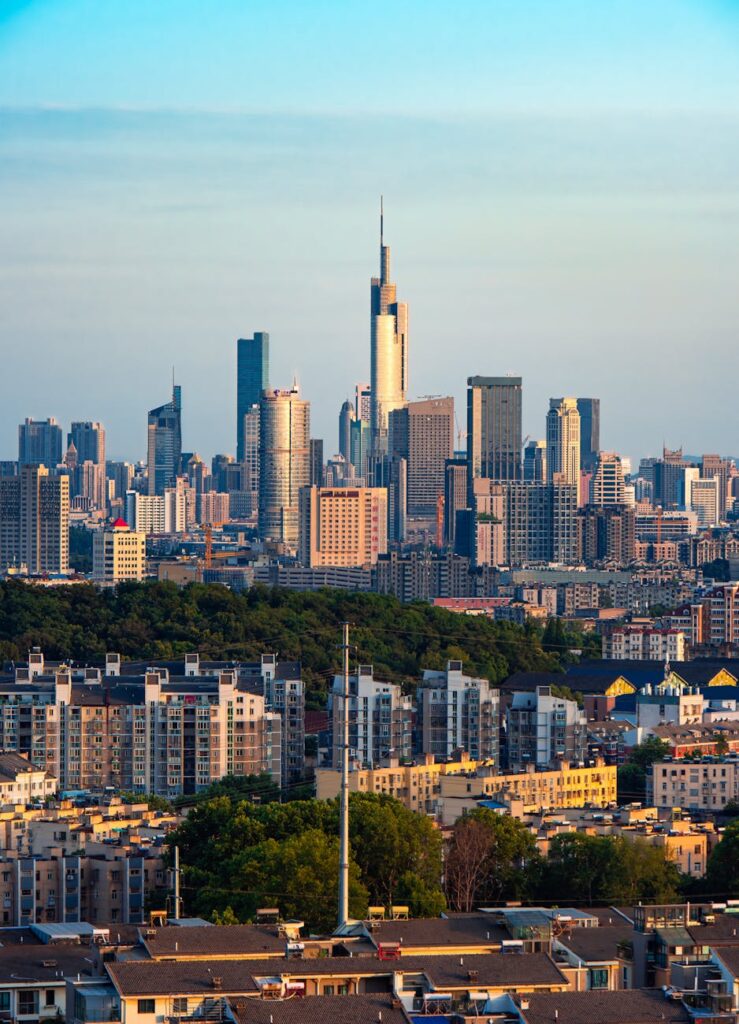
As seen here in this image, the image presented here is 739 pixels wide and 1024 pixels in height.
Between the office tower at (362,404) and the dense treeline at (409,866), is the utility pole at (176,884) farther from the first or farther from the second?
the office tower at (362,404)

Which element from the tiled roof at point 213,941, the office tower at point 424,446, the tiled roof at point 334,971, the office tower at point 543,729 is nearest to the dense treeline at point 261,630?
the office tower at point 543,729

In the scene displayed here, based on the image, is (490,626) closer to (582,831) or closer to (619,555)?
(582,831)

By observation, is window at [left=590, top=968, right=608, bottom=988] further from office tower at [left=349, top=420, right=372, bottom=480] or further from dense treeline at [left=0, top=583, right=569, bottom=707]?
office tower at [left=349, top=420, right=372, bottom=480]

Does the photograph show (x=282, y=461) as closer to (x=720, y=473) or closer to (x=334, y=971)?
(x=720, y=473)

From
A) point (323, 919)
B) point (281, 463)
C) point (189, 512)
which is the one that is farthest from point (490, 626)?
point (189, 512)

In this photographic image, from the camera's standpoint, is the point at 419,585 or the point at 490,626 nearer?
the point at 490,626

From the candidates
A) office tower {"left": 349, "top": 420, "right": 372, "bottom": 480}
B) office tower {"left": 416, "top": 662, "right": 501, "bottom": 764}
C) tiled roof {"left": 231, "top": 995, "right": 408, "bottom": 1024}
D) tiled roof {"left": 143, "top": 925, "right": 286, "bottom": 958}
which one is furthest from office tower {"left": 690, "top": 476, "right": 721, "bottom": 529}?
tiled roof {"left": 231, "top": 995, "right": 408, "bottom": 1024}

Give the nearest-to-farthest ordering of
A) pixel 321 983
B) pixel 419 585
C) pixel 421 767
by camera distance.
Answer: pixel 321 983 < pixel 421 767 < pixel 419 585
